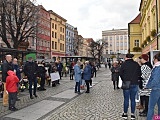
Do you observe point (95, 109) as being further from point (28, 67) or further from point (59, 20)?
point (59, 20)

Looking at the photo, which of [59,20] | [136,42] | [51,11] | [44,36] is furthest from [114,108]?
[59,20]

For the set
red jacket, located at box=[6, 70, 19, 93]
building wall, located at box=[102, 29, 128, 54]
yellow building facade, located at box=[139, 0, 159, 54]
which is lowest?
red jacket, located at box=[6, 70, 19, 93]

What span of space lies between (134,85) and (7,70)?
15.1 ft

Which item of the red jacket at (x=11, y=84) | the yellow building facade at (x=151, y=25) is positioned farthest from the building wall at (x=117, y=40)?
the red jacket at (x=11, y=84)

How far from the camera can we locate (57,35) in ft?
238

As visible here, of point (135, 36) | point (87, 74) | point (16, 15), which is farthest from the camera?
point (135, 36)

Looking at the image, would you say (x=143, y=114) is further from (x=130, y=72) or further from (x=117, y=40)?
(x=117, y=40)

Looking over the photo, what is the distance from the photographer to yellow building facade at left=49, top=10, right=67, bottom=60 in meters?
68.9

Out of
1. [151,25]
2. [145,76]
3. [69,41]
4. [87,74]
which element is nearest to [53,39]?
[69,41]

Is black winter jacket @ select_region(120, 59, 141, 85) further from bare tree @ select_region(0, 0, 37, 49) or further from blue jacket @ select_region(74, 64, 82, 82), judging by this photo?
bare tree @ select_region(0, 0, 37, 49)

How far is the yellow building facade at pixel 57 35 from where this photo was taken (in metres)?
68.9

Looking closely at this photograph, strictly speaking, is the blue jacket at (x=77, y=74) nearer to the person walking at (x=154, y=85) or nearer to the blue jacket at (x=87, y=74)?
the blue jacket at (x=87, y=74)

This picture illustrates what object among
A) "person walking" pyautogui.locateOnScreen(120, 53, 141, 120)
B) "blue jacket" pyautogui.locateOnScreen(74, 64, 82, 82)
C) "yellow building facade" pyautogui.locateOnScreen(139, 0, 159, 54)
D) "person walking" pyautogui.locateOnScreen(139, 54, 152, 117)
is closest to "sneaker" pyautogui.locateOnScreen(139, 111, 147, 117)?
"person walking" pyautogui.locateOnScreen(139, 54, 152, 117)

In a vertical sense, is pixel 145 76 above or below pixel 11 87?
above
